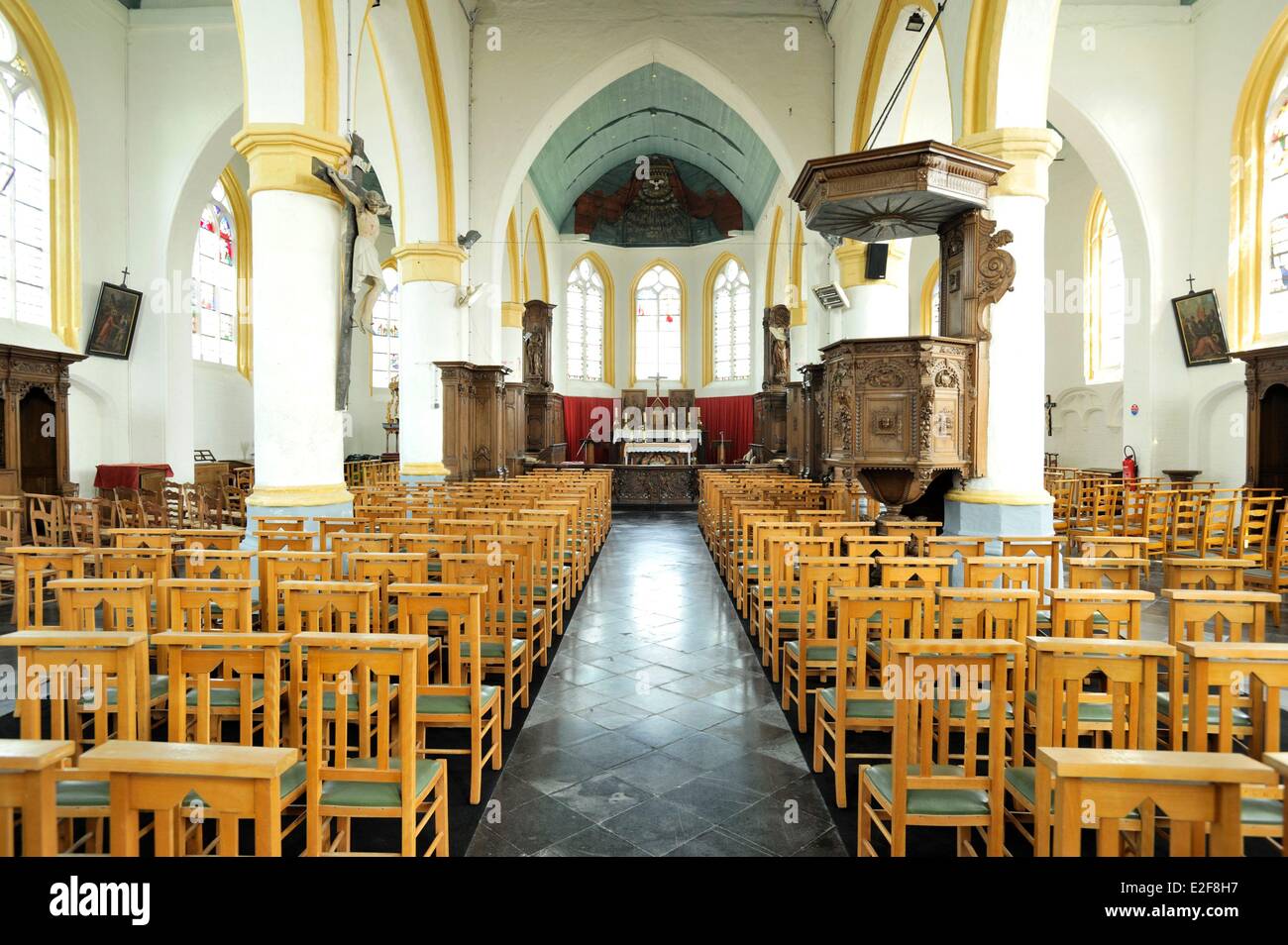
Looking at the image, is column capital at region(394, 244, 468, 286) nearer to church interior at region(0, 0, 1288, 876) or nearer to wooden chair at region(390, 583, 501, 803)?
church interior at region(0, 0, 1288, 876)

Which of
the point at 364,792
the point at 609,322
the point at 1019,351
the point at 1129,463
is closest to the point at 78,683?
the point at 364,792

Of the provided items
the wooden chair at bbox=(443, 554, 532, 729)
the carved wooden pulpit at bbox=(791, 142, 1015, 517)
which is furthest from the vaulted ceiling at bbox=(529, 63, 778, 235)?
the wooden chair at bbox=(443, 554, 532, 729)

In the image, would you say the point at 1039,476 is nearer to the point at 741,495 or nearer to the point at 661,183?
the point at 741,495

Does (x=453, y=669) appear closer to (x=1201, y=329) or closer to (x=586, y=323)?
(x=1201, y=329)

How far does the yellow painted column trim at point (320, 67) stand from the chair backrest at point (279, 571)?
447cm

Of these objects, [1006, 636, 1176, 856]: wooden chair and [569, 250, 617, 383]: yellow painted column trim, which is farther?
[569, 250, 617, 383]: yellow painted column trim

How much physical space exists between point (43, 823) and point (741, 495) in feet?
25.1

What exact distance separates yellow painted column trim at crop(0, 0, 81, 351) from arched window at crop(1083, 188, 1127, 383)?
18.9m

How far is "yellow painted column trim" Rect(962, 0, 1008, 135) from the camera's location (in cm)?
619

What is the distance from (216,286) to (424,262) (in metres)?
7.18

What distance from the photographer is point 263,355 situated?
634cm

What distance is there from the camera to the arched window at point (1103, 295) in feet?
52.3

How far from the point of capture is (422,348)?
453 inches
